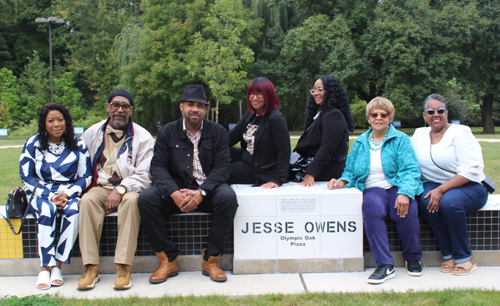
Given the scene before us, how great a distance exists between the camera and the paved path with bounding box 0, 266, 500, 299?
3.18 m

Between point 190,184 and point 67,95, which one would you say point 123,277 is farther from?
point 67,95

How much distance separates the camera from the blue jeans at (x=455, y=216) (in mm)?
3459

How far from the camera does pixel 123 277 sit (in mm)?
3309

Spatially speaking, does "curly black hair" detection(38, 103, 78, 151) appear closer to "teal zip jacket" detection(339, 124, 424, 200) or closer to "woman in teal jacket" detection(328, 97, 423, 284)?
"woman in teal jacket" detection(328, 97, 423, 284)

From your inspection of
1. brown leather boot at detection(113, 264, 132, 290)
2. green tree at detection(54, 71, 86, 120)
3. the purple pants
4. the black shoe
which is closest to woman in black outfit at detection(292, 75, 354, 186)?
the purple pants

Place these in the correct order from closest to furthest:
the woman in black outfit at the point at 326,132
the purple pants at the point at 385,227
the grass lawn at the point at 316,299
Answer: the grass lawn at the point at 316,299, the purple pants at the point at 385,227, the woman in black outfit at the point at 326,132

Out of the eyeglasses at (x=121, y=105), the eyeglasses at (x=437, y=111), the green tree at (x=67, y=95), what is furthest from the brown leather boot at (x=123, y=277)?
the green tree at (x=67, y=95)

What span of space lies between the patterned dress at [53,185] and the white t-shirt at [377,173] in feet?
8.43

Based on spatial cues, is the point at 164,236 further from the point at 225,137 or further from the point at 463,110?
the point at 463,110

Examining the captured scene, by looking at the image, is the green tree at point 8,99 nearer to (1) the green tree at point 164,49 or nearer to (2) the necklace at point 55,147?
(1) the green tree at point 164,49

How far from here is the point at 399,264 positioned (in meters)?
3.68

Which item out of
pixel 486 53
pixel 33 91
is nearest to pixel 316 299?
pixel 486 53

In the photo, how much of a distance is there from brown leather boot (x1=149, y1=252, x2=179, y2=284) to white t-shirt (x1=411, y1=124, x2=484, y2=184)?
2.40m

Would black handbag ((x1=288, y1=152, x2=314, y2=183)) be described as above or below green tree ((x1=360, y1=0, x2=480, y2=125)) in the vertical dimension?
below
